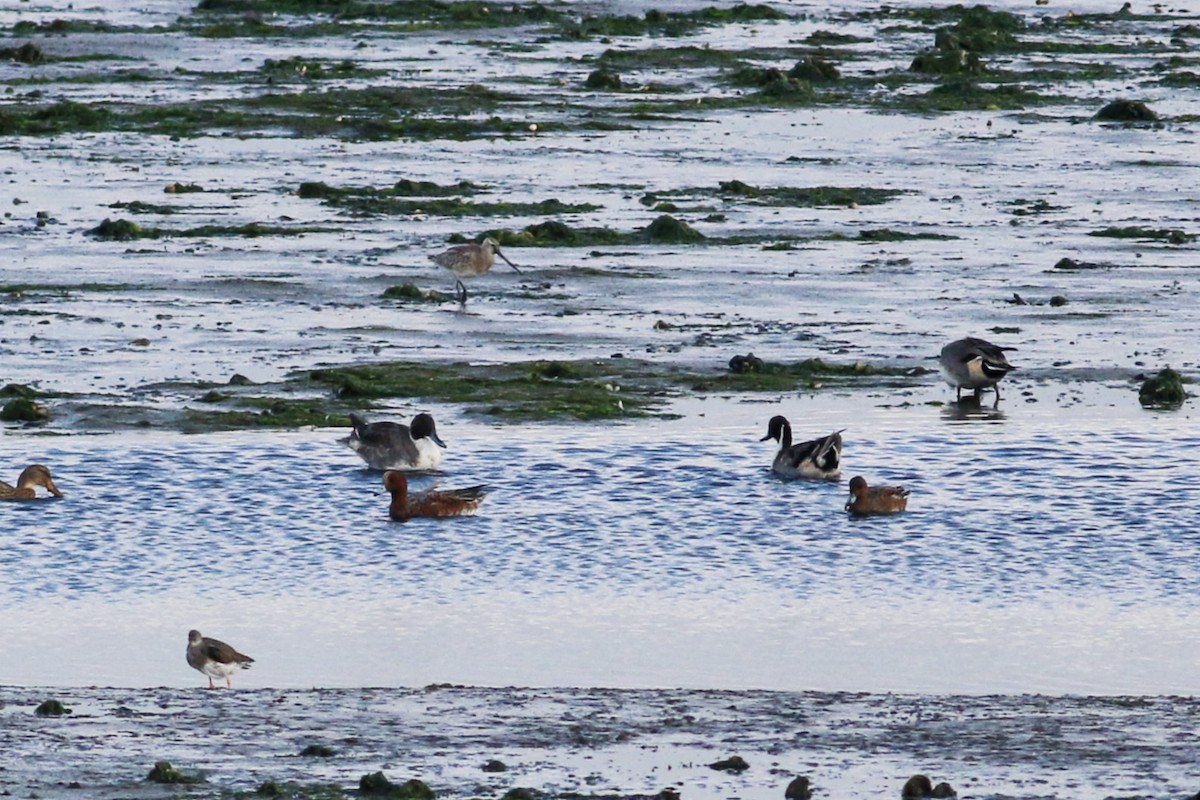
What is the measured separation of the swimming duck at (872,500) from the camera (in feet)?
58.8

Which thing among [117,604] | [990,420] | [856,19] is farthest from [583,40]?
[117,604]

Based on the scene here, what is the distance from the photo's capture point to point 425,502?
17969mm

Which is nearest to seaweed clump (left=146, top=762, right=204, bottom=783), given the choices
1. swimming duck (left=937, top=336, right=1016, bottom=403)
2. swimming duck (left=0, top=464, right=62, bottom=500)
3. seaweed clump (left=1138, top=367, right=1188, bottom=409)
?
swimming duck (left=0, top=464, right=62, bottom=500)

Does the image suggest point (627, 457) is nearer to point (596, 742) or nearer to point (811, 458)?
point (811, 458)

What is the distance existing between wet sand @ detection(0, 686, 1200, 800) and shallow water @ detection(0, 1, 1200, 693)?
2.71 feet

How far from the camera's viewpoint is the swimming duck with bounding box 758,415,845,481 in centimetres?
1884

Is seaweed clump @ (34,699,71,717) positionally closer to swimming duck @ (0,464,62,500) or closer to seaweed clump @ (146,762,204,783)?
seaweed clump @ (146,762,204,783)

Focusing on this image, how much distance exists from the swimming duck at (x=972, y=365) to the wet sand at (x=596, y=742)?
9050 mm

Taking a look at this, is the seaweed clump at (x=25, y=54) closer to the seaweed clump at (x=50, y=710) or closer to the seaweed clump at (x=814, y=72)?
the seaweed clump at (x=814, y=72)

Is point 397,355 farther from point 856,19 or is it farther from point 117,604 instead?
point 856,19

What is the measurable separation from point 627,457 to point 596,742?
767 centimetres

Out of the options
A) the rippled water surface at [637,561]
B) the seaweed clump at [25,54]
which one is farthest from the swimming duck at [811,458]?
the seaweed clump at [25,54]

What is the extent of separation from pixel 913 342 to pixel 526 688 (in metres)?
12.1

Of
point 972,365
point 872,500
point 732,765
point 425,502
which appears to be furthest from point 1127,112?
point 732,765
